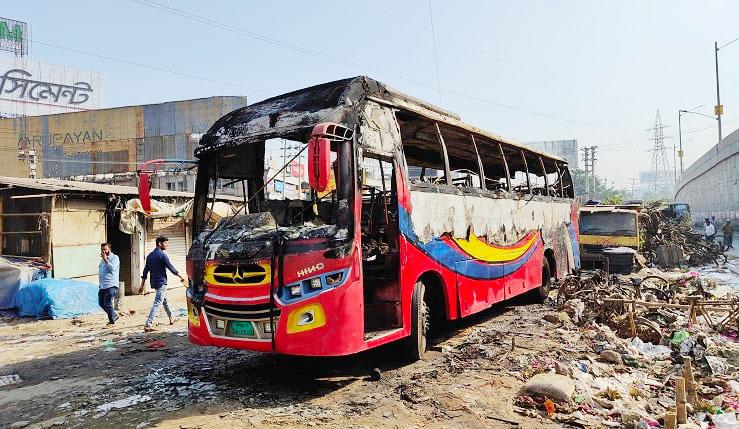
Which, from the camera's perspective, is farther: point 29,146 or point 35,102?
point 35,102

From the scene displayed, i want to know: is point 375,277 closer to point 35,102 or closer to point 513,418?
point 513,418

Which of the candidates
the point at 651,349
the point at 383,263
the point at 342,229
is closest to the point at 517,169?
the point at 651,349

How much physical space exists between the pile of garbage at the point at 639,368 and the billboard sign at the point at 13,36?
58206mm

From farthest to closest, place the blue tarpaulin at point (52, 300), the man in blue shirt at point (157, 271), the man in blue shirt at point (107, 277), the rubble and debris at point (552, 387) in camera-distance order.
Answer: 1. the blue tarpaulin at point (52, 300)
2. the man in blue shirt at point (107, 277)
3. the man in blue shirt at point (157, 271)
4. the rubble and debris at point (552, 387)

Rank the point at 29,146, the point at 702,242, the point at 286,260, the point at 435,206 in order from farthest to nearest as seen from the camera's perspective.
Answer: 1. the point at 29,146
2. the point at 702,242
3. the point at 435,206
4. the point at 286,260

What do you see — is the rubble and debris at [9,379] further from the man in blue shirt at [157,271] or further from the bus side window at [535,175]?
the bus side window at [535,175]

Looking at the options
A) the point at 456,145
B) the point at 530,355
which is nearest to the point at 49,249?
the point at 456,145

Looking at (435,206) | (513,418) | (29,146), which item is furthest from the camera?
(29,146)

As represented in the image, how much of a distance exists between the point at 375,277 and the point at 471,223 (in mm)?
2293

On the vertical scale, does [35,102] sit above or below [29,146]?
above

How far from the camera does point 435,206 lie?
22.2ft

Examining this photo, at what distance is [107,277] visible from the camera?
371 inches

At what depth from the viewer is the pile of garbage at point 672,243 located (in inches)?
714

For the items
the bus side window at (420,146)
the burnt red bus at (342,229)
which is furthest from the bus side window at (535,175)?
the bus side window at (420,146)
